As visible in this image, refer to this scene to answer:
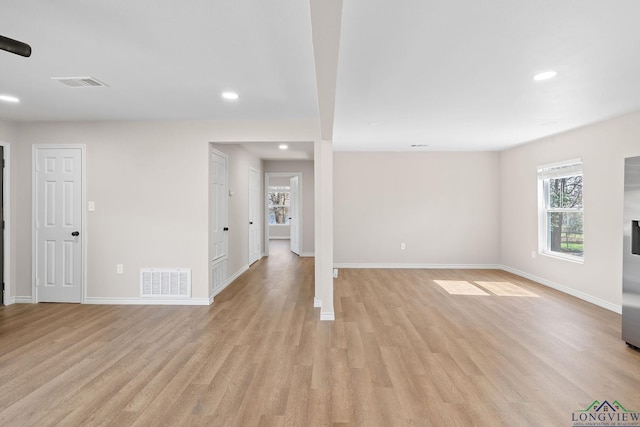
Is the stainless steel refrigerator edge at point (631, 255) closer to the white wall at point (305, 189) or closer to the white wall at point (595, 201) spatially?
the white wall at point (595, 201)

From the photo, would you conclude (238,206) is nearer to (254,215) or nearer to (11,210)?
(254,215)

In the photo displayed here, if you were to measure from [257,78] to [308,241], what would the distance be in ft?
19.2

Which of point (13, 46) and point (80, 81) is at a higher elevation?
point (80, 81)

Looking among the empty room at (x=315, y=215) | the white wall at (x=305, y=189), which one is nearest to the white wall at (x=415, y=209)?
the empty room at (x=315, y=215)

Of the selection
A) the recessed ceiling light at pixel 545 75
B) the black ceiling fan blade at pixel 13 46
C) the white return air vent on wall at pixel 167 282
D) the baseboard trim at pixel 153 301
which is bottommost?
the baseboard trim at pixel 153 301

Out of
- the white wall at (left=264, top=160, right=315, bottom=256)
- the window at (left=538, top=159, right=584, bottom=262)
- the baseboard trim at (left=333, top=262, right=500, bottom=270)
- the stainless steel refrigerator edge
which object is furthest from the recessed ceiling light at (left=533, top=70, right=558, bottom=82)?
the white wall at (left=264, top=160, right=315, bottom=256)

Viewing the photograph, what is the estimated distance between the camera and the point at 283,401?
221 cm

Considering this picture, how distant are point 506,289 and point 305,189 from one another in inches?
195

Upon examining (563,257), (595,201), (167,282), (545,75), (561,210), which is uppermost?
(545,75)

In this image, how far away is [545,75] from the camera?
2.76 meters

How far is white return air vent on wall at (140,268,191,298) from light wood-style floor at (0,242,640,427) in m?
0.25

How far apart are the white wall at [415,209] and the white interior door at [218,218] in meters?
2.42

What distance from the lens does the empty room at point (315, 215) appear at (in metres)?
2.07

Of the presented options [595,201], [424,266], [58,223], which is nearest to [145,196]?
[58,223]
